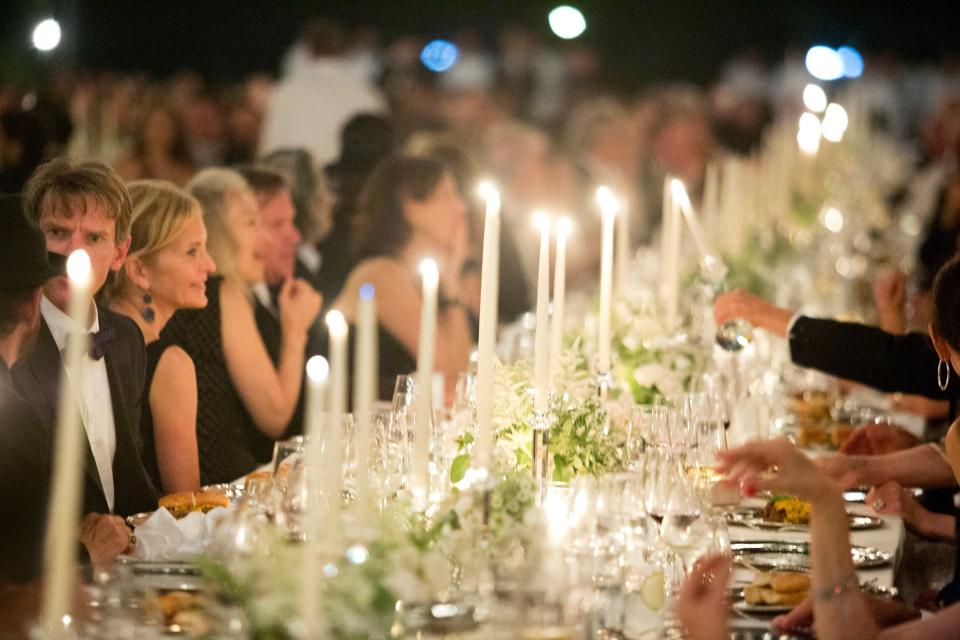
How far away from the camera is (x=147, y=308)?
12.0 ft

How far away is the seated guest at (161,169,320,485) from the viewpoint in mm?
4348

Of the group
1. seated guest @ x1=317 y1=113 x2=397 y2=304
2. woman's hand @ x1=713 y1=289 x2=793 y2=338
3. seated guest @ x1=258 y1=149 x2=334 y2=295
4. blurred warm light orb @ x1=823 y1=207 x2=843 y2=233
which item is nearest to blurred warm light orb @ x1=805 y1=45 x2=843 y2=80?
blurred warm light orb @ x1=823 y1=207 x2=843 y2=233

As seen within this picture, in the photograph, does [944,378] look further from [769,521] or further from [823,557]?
[823,557]

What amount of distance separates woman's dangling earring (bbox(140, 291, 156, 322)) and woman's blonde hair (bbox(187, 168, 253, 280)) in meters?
0.96

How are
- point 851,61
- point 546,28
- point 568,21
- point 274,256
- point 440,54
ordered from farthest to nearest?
point 851,61 → point 440,54 → point 546,28 → point 568,21 → point 274,256

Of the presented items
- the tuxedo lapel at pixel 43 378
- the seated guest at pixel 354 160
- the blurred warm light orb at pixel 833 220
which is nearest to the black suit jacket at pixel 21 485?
the tuxedo lapel at pixel 43 378

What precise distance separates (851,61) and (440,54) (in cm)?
957

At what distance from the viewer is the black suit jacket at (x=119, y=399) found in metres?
2.92

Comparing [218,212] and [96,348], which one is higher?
[218,212]

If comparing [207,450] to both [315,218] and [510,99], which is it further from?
[510,99]

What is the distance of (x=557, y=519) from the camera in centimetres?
240

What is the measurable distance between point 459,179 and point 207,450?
118 inches

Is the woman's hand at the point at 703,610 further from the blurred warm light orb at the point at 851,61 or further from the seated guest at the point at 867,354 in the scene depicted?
the blurred warm light orb at the point at 851,61

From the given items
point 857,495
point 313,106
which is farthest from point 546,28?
point 857,495
